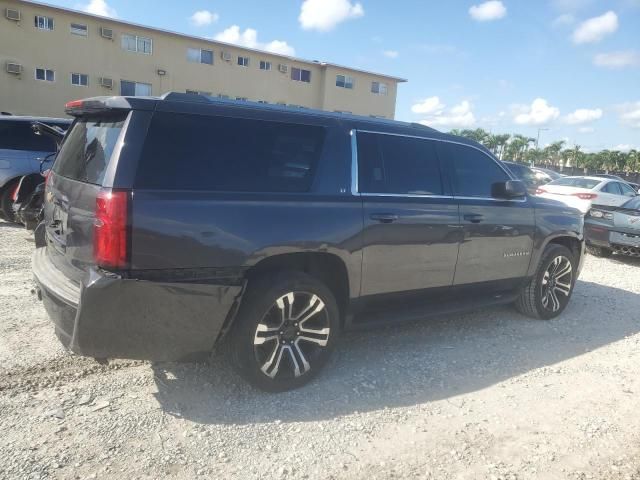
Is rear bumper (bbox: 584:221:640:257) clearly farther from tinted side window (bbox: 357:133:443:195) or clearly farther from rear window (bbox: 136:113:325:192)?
rear window (bbox: 136:113:325:192)

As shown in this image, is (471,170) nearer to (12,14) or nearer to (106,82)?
(106,82)

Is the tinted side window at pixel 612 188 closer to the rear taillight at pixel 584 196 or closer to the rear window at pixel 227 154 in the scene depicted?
the rear taillight at pixel 584 196

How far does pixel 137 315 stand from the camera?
9.40 feet

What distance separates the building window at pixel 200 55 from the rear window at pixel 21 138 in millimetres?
A: 23967

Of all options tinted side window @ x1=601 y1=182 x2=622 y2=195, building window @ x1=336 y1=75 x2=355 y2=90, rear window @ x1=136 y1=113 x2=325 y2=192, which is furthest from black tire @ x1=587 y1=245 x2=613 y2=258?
building window @ x1=336 y1=75 x2=355 y2=90

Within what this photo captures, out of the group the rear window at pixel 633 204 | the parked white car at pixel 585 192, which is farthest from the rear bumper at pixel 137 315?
the parked white car at pixel 585 192

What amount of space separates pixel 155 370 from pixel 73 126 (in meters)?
1.89

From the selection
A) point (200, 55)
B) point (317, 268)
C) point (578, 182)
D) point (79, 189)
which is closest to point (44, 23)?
point (200, 55)

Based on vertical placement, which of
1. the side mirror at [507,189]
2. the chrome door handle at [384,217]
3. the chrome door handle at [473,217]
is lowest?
the chrome door handle at [473,217]

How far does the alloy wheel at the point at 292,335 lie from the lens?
3402 millimetres

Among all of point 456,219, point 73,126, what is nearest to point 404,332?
point 456,219

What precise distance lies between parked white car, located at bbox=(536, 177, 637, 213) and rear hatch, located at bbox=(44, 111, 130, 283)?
1189 centimetres

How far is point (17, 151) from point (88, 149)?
673 cm

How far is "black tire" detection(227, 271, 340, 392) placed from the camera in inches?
130
